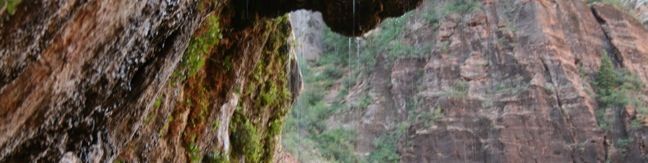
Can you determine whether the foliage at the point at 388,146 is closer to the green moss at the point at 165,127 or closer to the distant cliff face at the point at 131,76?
the distant cliff face at the point at 131,76

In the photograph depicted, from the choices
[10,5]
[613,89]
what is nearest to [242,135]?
[10,5]

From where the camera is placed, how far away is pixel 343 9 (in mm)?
6402

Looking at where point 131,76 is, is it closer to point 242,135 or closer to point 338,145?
point 242,135

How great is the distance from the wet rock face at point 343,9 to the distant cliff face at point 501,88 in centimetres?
1834

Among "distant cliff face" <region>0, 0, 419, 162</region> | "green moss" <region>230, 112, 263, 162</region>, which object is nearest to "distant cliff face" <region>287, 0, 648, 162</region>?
"green moss" <region>230, 112, 263, 162</region>

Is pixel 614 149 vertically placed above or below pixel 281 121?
below

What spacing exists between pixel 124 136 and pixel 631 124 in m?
21.7

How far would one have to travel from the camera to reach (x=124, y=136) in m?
5.17

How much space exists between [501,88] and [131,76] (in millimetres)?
22849

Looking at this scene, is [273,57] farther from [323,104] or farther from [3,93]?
[323,104]

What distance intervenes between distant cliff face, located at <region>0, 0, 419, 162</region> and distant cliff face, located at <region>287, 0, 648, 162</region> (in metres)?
17.4

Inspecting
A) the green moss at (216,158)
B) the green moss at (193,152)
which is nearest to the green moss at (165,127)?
the green moss at (193,152)

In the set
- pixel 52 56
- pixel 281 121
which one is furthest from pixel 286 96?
pixel 52 56

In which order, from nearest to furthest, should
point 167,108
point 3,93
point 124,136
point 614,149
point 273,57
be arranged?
1. point 3,93
2. point 124,136
3. point 167,108
4. point 273,57
5. point 614,149
